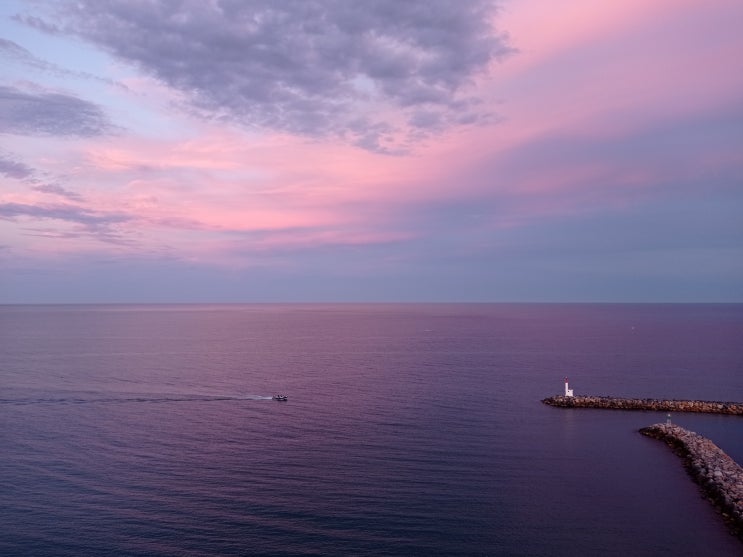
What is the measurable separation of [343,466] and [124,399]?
35.4 metres

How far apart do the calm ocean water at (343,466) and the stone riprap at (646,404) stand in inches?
99.5

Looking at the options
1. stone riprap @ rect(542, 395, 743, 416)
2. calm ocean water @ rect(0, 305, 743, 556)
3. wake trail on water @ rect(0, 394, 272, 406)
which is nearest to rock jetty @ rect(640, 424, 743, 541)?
calm ocean water @ rect(0, 305, 743, 556)

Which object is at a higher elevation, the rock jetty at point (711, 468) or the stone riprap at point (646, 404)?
the stone riprap at point (646, 404)

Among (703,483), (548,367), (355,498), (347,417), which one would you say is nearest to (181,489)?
(355,498)

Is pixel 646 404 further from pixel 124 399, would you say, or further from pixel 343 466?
pixel 124 399

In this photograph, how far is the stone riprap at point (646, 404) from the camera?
2478 inches

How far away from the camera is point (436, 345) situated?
14088 cm

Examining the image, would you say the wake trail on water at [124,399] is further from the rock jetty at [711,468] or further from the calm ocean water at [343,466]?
the rock jetty at [711,468]

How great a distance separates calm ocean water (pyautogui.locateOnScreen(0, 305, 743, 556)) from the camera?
30.5 m

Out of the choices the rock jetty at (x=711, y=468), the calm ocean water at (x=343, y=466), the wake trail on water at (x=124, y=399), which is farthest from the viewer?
the wake trail on water at (x=124, y=399)

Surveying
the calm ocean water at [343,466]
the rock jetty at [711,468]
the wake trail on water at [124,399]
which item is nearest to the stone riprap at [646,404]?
the calm ocean water at [343,466]

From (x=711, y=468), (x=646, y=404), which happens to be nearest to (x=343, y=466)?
(x=711, y=468)

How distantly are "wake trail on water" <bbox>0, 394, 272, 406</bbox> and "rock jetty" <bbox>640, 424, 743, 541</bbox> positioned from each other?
4200 cm

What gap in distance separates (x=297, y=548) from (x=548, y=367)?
255ft
